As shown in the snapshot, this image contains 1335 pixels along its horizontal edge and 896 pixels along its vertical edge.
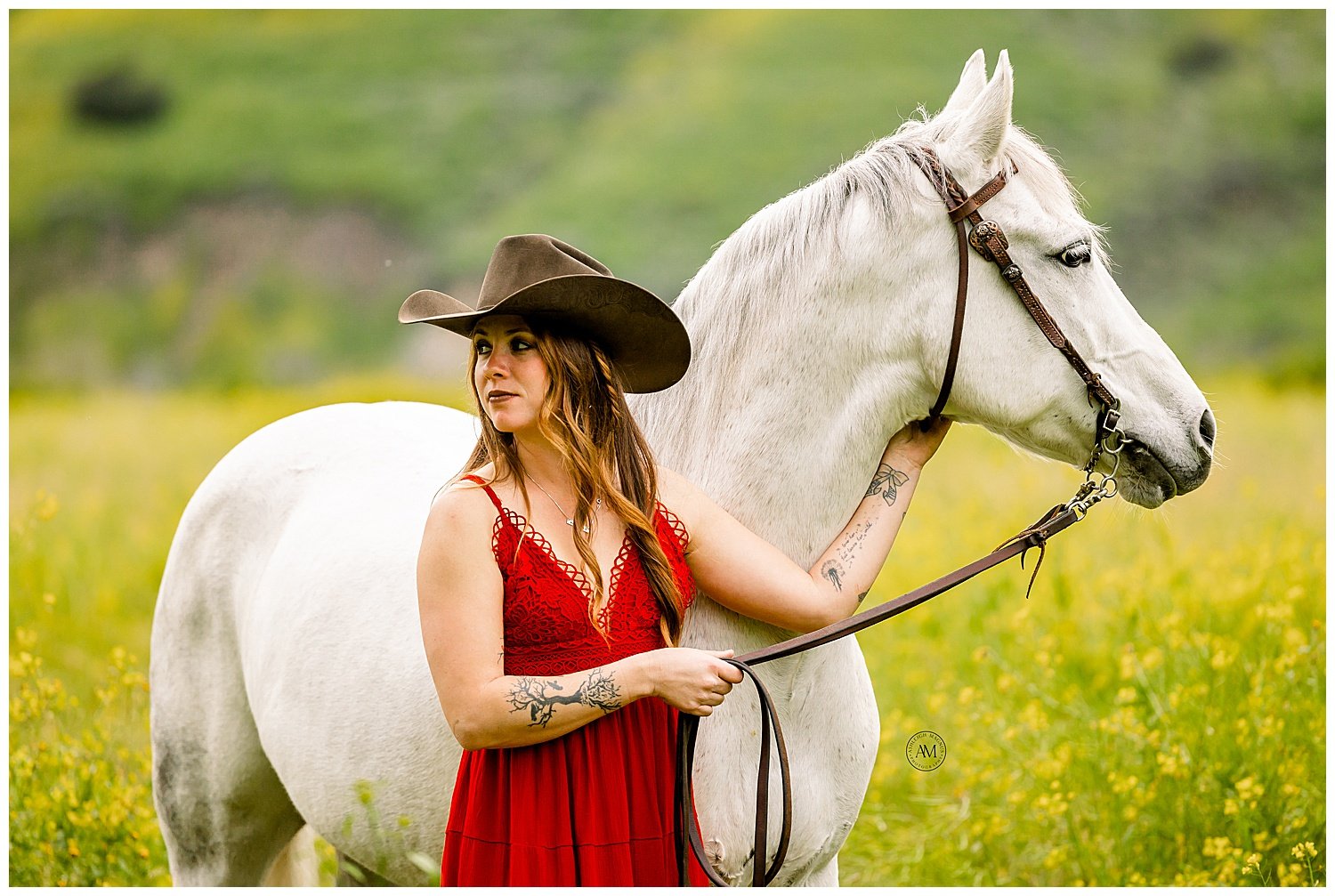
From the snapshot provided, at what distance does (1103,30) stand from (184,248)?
12975 millimetres

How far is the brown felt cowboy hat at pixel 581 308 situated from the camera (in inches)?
85.7

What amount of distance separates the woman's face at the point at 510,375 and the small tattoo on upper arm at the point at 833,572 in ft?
2.32

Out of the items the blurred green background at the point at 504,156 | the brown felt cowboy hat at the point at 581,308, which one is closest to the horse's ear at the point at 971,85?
the brown felt cowboy hat at the point at 581,308

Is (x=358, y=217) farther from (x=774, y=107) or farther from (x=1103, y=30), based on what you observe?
(x=1103, y=30)

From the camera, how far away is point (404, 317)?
8.12ft

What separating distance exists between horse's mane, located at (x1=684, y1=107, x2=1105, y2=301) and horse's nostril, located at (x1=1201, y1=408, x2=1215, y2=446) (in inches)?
16.2

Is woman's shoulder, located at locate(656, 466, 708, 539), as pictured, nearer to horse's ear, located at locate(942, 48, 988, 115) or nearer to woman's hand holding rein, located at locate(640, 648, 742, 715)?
woman's hand holding rein, located at locate(640, 648, 742, 715)

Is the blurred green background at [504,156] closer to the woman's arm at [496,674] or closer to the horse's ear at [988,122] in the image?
the horse's ear at [988,122]

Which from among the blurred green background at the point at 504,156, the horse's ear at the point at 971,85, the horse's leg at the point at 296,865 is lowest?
the horse's leg at the point at 296,865

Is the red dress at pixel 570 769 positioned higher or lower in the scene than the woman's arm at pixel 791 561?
lower

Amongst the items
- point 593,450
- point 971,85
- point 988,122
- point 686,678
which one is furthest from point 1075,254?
point 686,678

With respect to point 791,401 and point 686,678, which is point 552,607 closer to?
point 686,678

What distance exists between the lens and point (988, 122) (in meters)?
2.28

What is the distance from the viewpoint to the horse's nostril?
233cm
